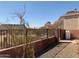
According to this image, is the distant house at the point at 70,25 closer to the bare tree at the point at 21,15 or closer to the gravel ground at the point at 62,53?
the gravel ground at the point at 62,53

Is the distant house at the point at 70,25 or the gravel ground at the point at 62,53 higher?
the distant house at the point at 70,25

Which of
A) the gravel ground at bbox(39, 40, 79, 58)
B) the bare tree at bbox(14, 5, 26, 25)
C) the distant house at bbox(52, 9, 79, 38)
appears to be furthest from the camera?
the distant house at bbox(52, 9, 79, 38)

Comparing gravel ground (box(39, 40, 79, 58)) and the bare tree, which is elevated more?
the bare tree

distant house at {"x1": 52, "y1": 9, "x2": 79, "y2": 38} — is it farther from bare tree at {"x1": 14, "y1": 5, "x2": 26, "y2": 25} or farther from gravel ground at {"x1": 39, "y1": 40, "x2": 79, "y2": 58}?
bare tree at {"x1": 14, "y1": 5, "x2": 26, "y2": 25}

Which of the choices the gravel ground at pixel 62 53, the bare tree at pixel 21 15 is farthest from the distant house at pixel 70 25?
the bare tree at pixel 21 15

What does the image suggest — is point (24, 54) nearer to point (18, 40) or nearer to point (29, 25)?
A: point (18, 40)

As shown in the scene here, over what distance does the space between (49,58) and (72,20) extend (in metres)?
6.49

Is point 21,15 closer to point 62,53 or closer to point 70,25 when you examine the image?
point 62,53

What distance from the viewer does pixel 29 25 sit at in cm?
619

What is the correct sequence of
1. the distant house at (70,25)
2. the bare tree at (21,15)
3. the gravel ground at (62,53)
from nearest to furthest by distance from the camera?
the bare tree at (21,15), the gravel ground at (62,53), the distant house at (70,25)

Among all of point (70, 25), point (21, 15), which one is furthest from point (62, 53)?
point (70, 25)

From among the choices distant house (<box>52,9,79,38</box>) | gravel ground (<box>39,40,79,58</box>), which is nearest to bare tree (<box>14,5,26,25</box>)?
gravel ground (<box>39,40,79,58</box>)

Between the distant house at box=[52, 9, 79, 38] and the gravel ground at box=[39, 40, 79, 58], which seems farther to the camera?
the distant house at box=[52, 9, 79, 38]

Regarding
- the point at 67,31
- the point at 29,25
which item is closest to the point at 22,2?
the point at 29,25
